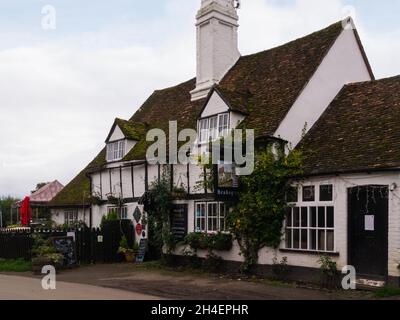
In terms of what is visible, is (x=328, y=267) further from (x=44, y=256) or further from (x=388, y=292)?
(x=44, y=256)

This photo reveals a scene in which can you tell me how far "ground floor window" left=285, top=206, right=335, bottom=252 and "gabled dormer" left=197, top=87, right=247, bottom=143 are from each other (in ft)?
12.2

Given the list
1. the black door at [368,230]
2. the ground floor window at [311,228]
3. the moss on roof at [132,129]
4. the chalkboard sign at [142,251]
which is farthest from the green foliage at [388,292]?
the moss on roof at [132,129]

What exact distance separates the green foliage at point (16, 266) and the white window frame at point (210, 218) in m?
5.76

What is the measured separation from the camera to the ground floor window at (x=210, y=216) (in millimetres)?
Result: 15908

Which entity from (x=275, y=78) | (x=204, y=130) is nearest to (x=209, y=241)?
(x=204, y=130)

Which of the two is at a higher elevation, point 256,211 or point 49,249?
point 256,211

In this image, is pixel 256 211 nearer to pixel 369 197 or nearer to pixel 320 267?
pixel 320 267

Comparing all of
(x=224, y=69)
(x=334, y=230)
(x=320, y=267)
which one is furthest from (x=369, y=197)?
(x=224, y=69)

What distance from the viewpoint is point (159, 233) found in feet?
58.4

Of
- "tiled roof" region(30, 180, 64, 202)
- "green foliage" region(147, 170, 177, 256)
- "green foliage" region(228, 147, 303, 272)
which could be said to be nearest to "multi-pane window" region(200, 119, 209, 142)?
"green foliage" region(147, 170, 177, 256)

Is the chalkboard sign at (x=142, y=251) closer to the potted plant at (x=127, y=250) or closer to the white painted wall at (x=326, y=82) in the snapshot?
the potted plant at (x=127, y=250)

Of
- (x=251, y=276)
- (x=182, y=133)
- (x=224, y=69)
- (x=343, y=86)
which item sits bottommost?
(x=251, y=276)

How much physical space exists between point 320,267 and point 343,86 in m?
6.68

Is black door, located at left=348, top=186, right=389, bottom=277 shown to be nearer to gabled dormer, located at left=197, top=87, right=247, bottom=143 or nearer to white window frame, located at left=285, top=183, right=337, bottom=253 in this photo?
white window frame, located at left=285, top=183, right=337, bottom=253
